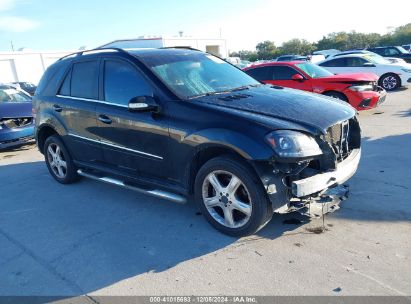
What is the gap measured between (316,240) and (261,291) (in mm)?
921

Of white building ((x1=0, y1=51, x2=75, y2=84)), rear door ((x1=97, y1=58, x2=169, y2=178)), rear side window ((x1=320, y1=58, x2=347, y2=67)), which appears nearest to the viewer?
rear door ((x1=97, y1=58, x2=169, y2=178))

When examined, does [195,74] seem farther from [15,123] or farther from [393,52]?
[393,52]

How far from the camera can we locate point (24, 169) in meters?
6.84

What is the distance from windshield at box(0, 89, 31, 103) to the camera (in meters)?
9.55

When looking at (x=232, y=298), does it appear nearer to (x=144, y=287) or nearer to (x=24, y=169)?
(x=144, y=287)

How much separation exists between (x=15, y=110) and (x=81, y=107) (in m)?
4.78

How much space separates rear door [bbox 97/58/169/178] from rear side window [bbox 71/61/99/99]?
0.16 metres

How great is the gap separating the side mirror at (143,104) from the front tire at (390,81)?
1306 cm

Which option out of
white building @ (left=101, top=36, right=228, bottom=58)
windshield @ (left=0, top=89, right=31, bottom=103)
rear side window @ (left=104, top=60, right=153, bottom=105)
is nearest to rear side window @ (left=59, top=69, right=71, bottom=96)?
rear side window @ (left=104, top=60, right=153, bottom=105)

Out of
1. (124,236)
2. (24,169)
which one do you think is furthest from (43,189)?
(124,236)

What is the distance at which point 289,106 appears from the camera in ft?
12.3

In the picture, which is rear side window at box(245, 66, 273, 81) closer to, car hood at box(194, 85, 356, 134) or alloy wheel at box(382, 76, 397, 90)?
alloy wheel at box(382, 76, 397, 90)

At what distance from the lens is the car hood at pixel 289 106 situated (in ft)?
11.4

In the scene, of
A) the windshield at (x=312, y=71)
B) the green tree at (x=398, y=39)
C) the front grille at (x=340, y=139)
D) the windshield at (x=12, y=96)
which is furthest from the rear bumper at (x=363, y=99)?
the green tree at (x=398, y=39)
